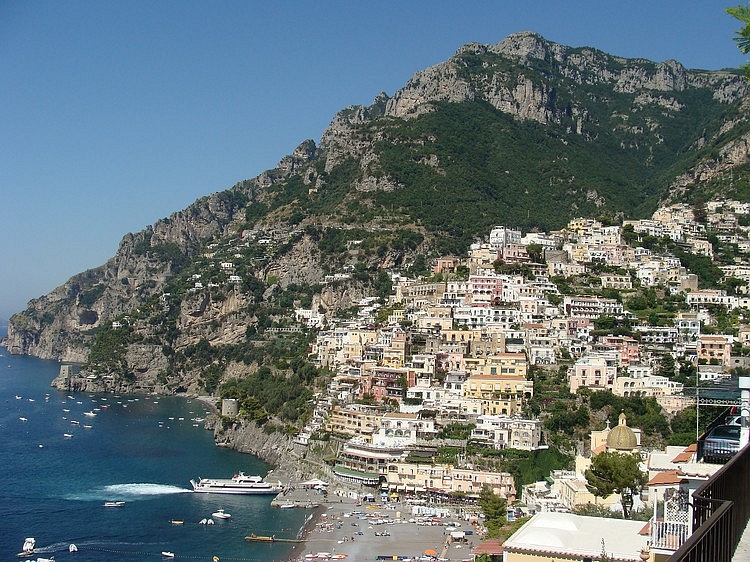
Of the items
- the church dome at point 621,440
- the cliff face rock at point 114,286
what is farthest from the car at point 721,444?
the cliff face rock at point 114,286

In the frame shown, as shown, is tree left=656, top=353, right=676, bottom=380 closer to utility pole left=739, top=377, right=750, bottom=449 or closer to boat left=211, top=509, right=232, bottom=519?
boat left=211, top=509, right=232, bottom=519

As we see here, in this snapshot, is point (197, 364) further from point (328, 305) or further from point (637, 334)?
point (637, 334)

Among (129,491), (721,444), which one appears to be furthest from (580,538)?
(129,491)

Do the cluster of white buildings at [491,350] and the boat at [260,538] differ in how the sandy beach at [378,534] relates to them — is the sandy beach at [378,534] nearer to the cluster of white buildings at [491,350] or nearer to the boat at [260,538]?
the boat at [260,538]

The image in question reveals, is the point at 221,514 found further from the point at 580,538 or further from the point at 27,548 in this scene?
the point at 580,538

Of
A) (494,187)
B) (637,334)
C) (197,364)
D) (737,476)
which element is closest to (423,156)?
(494,187)
